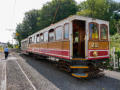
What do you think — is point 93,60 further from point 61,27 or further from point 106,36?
point 61,27

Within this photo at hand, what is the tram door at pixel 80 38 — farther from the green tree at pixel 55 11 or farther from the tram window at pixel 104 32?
the green tree at pixel 55 11

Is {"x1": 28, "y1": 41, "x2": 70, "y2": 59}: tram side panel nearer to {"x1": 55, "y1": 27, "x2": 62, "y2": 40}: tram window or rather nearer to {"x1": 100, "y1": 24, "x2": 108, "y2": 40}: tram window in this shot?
{"x1": 55, "y1": 27, "x2": 62, "y2": 40}: tram window

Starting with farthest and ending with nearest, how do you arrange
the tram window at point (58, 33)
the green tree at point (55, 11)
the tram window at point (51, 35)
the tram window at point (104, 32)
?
the green tree at point (55, 11) → the tram window at point (51, 35) → the tram window at point (58, 33) → the tram window at point (104, 32)

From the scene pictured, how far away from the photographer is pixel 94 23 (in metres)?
5.59

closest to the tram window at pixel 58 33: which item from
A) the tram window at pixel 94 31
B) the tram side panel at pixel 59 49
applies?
the tram side panel at pixel 59 49

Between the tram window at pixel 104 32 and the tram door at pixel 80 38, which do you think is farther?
the tram door at pixel 80 38

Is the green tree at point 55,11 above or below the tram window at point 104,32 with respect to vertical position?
above

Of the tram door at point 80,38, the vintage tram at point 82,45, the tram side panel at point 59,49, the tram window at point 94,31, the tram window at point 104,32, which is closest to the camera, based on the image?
the vintage tram at point 82,45

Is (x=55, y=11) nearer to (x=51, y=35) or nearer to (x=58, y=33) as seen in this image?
(x=51, y=35)

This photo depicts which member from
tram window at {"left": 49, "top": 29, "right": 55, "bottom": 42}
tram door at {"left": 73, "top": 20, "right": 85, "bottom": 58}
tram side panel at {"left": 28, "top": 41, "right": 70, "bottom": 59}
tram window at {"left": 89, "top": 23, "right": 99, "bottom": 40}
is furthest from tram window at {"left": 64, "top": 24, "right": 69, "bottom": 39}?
tram window at {"left": 49, "top": 29, "right": 55, "bottom": 42}

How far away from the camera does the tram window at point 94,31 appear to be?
546 cm

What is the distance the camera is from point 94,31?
5.59 meters

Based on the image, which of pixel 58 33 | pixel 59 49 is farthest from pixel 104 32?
pixel 59 49

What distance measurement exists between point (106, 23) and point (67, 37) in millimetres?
2670
